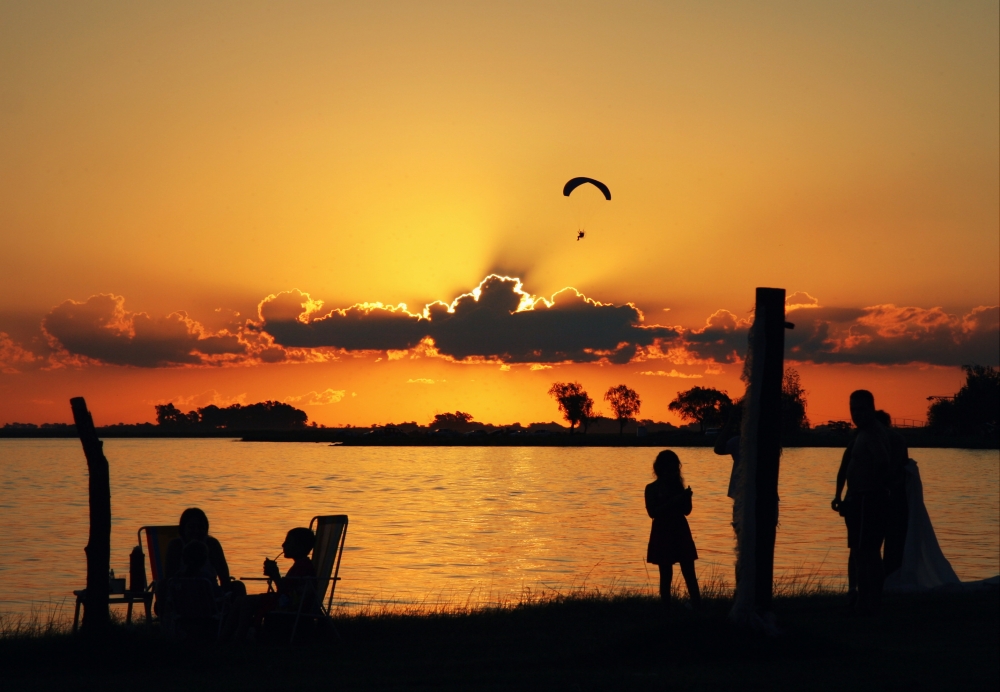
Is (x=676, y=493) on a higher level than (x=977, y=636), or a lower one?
higher

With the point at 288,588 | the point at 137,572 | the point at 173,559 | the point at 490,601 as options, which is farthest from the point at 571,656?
the point at 490,601

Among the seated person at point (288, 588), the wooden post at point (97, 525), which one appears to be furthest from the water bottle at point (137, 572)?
the seated person at point (288, 588)

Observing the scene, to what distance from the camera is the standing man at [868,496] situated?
10.8 metres

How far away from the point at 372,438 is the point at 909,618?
170 meters

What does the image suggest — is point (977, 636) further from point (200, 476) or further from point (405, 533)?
point (200, 476)

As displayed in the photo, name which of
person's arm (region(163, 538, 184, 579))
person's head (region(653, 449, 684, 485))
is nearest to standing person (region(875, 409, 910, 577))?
person's head (region(653, 449, 684, 485))

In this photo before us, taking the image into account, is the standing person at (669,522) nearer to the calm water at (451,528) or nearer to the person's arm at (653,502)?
the person's arm at (653,502)

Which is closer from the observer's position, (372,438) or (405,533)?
(405,533)

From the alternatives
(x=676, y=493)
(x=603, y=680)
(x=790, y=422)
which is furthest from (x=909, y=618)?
(x=790, y=422)

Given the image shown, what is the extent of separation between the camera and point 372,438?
178 metres

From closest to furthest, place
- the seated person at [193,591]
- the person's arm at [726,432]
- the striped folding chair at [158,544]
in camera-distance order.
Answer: the person's arm at [726,432]
the seated person at [193,591]
the striped folding chair at [158,544]

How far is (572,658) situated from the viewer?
8797 millimetres

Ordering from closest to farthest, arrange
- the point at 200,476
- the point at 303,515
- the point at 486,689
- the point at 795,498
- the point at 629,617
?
the point at 486,689
the point at 629,617
the point at 303,515
the point at 795,498
the point at 200,476

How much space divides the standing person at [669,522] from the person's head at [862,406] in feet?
6.20
